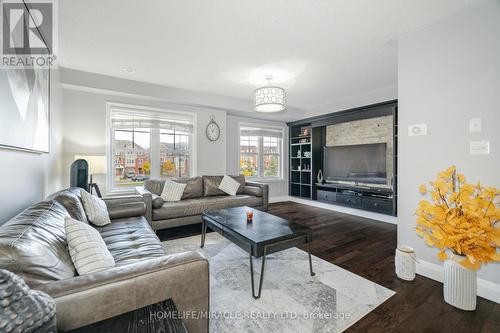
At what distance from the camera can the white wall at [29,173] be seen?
1580 millimetres

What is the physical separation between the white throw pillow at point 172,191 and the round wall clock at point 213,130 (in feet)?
4.72

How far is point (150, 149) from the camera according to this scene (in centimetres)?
446

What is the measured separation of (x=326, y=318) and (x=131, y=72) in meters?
4.04

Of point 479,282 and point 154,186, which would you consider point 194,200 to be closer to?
point 154,186

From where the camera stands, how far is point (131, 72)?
3477mm

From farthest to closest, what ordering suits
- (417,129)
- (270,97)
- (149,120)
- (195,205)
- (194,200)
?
(149,120) → (194,200) → (195,205) → (270,97) → (417,129)

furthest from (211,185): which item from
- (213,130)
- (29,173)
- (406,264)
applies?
(406,264)

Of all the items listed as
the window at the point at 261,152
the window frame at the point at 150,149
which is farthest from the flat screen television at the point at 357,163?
the window frame at the point at 150,149

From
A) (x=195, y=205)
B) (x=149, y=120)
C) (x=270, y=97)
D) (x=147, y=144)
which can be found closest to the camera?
(x=270, y=97)

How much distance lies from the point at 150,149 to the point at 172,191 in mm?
1204

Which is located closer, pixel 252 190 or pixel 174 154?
pixel 252 190

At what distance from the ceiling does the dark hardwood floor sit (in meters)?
2.54

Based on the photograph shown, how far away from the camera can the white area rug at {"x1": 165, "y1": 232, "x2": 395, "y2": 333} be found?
1.56m

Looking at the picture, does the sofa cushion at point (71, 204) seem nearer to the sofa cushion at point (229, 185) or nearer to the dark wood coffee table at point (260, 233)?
the dark wood coffee table at point (260, 233)
